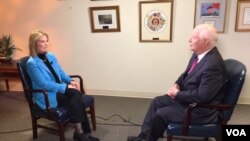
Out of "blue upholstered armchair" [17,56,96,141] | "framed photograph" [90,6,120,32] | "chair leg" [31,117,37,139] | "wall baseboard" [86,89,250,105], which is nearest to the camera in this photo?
"blue upholstered armchair" [17,56,96,141]

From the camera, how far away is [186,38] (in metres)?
3.31

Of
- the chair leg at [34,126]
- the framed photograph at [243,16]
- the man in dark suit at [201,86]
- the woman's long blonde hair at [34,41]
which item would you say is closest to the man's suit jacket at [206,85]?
the man in dark suit at [201,86]

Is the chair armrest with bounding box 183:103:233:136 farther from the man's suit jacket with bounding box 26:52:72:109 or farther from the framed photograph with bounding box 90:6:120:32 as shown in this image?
the framed photograph with bounding box 90:6:120:32

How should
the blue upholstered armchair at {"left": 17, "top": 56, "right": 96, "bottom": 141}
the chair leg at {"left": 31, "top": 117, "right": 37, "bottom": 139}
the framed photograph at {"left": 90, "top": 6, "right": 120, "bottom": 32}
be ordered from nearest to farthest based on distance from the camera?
the blue upholstered armchair at {"left": 17, "top": 56, "right": 96, "bottom": 141}, the chair leg at {"left": 31, "top": 117, "right": 37, "bottom": 139}, the framed photograph at {"left": 90, "top": 6, "right": 120, "bottom": 32}

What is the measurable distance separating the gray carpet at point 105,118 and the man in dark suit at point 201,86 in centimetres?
59

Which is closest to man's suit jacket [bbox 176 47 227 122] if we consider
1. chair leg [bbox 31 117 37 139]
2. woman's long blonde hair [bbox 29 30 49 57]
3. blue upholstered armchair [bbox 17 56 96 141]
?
blue upholstered armchair [bbox 17 56 96 141]

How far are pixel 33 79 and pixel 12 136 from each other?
2.78 ft

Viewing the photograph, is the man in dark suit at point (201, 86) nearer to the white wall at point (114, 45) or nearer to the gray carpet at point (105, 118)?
the gray carpet at point (105, 118)

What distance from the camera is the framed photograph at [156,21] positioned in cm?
325

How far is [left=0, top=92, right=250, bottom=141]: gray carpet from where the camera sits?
2768 millimetres

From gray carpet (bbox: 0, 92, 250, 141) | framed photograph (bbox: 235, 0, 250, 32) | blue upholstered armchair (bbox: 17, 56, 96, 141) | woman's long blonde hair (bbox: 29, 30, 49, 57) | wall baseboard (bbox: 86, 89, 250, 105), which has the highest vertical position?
framed photograph (bbox: 235, 0, 250, 32)

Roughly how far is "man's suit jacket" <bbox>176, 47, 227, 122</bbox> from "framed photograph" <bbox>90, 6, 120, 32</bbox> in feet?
5.33

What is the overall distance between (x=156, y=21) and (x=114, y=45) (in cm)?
70

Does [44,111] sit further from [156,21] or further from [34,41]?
[156,21]
